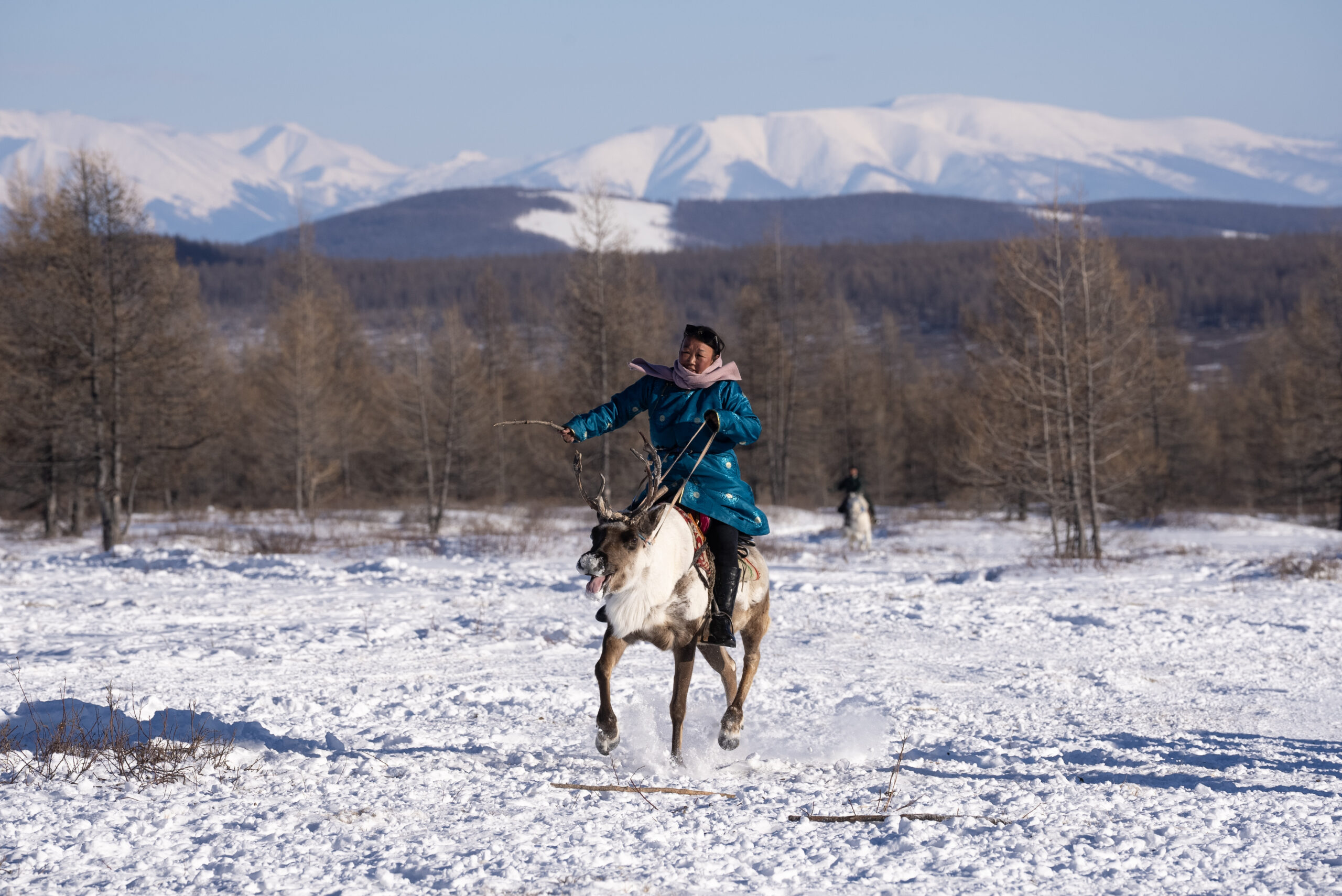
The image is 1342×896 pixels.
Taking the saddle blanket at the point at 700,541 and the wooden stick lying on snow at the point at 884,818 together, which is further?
the saddle blanket at the point at 700,541

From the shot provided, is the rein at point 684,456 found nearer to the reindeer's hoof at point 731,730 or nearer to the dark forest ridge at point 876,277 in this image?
the reindeer's hoof at point 731,730

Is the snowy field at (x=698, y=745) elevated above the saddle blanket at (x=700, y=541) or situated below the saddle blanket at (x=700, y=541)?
below

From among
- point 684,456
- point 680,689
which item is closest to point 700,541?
point 684,456

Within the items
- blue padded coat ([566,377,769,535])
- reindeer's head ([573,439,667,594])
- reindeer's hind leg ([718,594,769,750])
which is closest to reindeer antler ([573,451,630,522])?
reindeer's head ([573,439,667,594])

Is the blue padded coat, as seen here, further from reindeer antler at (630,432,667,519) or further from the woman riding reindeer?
reindeer antler at (630,432,667,519)

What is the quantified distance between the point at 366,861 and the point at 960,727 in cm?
432

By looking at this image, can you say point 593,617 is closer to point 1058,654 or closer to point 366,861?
point 1058,654

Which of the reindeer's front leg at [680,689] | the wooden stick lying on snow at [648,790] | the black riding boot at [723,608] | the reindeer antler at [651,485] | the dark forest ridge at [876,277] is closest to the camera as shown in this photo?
the wooden stick lying on snow at [648,790]

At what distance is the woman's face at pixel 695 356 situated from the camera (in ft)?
20.0

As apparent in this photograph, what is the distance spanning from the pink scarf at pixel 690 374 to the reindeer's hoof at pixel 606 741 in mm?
2067

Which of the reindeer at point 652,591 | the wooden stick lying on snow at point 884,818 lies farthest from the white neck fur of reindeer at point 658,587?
the wooden stick lying on snow at point 884,818

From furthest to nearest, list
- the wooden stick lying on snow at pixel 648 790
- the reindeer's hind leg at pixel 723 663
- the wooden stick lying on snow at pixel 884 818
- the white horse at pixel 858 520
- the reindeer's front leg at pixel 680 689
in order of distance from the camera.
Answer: the white horse at pixel 858 520 → the reindeer's hind leg at pixel 723 663 → the reindeer's front leg at pixel 680 689 → the wooden stick lying on snow at pixel 648 790 → the wooden stick lying on snow at pixel 884 818

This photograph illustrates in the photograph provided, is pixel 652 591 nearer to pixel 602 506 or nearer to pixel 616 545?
pixel 616 545

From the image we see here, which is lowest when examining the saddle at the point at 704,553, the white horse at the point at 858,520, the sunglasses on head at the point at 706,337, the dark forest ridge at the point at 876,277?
the white horse at the point at 858,520
